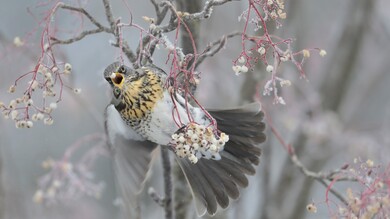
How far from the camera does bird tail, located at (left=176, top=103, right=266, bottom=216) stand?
9.86 ft

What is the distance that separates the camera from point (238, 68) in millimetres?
2025

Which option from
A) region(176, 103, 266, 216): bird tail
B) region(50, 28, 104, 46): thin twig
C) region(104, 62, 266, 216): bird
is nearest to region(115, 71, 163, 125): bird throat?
region(104, 62, 266, 216): bird

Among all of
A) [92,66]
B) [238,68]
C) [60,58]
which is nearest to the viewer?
[238,68]

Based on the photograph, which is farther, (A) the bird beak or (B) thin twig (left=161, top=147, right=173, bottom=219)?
(B) thin twig (left=161, top=147, right=173, bottom=219)

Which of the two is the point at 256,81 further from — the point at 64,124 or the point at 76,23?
the point at 64,124

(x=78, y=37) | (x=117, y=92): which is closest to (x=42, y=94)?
(x=78, y=37)

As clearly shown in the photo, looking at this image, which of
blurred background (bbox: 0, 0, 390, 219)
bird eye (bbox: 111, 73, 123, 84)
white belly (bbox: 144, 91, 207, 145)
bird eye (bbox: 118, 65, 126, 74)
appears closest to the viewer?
bird eye (bbox: 118, 65, 126, 74)

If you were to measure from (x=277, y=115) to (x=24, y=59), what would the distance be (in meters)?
2.10

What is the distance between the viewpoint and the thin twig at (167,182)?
116 inches

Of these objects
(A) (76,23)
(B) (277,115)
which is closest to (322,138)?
(B) (277,115)

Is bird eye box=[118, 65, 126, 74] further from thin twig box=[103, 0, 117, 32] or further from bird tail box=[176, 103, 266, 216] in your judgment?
bird tail box=[176, 103, 266, 216]

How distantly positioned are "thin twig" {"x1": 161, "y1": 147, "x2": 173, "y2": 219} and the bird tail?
11cm

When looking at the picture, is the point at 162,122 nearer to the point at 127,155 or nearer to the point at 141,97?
the point at 141,97

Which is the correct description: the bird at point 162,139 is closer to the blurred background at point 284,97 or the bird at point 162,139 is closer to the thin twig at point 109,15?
the blurred background at point 284,97
